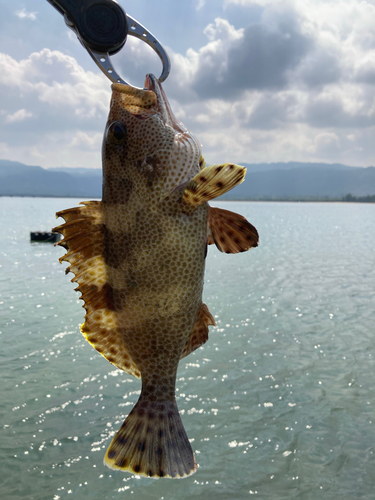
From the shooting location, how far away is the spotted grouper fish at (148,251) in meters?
2.45

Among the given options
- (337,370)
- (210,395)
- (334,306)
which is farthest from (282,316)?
(210,395)

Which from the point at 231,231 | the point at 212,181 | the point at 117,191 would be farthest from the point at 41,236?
the point at 212,181

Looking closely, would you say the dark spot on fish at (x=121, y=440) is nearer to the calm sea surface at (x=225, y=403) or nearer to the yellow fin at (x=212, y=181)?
the yellow fin at (x=212, y=181)

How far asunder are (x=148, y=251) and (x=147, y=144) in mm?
680

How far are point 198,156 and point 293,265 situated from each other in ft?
137

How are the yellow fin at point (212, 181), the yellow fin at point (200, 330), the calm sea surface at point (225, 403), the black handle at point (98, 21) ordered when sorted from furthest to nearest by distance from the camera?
the calm sea surface at point (225, 403)
the yellow fin at point (200, 330)
the black handle at point (98, 21)
the yellow fin at point (212, 181)

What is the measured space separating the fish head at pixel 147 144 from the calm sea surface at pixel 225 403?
414 inches

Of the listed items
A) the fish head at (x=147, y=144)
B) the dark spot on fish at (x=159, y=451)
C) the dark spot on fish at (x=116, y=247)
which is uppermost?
the fish head at (x=147, y=144)

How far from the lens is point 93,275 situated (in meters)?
2.60

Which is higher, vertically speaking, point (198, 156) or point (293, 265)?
point (198, 156)

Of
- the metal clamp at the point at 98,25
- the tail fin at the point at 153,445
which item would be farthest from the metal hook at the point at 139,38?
the tail fin at the point at 153,445

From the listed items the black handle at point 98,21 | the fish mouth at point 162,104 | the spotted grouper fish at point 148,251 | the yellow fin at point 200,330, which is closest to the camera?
the black handle at point 98,21

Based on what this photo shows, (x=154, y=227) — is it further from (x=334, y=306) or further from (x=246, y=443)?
(x=334, y=306)

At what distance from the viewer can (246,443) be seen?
1262 centimetres
